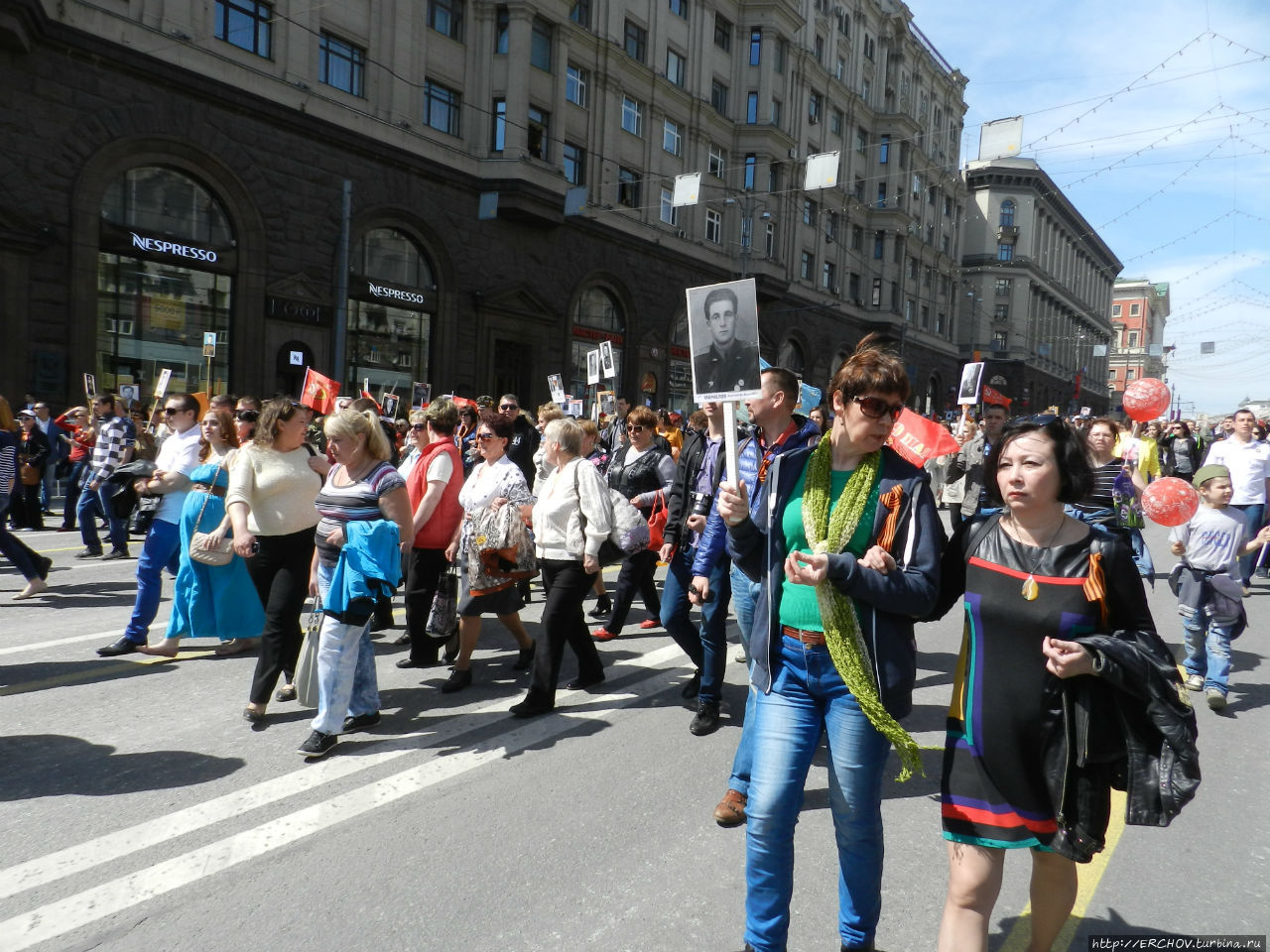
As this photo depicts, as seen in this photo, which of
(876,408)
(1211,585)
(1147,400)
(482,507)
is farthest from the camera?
(1147,400)

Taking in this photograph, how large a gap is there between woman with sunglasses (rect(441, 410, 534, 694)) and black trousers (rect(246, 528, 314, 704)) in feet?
3.06

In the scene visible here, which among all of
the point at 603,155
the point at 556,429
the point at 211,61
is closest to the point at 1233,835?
the point at 556,429

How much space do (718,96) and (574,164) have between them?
34.2ft

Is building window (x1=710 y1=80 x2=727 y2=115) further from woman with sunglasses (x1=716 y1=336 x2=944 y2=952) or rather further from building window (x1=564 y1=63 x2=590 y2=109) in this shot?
woman with sunglasses (x1=716 y1=336 x2=944 y2=952)

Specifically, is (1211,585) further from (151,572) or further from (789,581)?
(151,572)

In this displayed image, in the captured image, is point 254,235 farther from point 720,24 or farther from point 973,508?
point 720,24

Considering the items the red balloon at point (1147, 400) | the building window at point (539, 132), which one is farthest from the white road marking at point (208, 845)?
the building window at point (539, 132)

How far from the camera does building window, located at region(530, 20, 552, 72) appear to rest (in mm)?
25969

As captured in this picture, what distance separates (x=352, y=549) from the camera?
4520 millimetres

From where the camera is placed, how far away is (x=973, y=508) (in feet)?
22.8

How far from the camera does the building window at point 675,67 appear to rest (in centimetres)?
3238

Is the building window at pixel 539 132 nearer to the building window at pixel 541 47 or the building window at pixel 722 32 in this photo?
the building window at pixel 541 47

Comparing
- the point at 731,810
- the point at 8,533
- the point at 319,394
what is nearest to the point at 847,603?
the point at 731,810

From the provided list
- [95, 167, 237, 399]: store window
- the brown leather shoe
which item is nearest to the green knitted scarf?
the brown leather shoe
